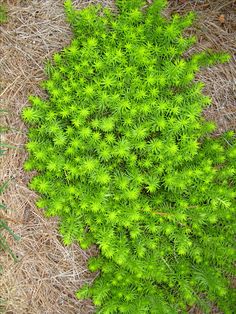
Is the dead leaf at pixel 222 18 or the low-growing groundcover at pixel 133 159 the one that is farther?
the dead leaf at pixel 222 18

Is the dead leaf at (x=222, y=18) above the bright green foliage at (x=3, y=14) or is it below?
above

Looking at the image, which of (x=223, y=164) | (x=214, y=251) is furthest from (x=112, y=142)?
(x=214, y=251)

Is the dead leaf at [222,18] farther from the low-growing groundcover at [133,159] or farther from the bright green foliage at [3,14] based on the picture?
the bright green foliage at [3,14]

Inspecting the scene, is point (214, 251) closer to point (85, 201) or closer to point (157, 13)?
point (85, 201)

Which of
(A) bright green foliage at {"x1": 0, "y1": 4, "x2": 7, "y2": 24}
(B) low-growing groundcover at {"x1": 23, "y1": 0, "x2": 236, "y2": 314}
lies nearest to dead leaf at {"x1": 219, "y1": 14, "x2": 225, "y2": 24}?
(B) low-growing groundcover at {"x1": 23, "y1": 0, "x2": 236, "y2": 314}

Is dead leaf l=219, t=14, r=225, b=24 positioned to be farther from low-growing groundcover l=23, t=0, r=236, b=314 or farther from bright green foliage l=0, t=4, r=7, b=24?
bright green foliage l=0, t=4, r=7, b=24

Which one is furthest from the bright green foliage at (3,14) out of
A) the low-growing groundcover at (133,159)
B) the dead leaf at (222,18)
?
the dead leaf at (222,18)

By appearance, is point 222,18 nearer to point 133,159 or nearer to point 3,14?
point 133,159

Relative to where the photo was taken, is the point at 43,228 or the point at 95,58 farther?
the point at 43,228
